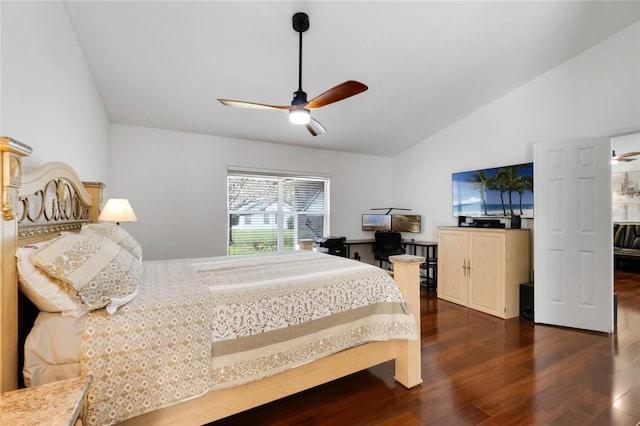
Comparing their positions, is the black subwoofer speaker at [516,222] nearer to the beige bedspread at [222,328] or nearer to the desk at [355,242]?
the desk at [355,242]

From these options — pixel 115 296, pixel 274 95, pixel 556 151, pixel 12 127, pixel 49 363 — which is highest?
pixel 274 95

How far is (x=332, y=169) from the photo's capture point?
5.17 meters

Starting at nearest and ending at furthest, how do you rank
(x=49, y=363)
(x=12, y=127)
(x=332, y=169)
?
(x=49, y=363) < (x=12, y=127) < (x=332, y=169)

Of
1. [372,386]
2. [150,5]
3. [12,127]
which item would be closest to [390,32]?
[150,5]

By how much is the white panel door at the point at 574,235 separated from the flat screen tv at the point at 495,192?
0.31m

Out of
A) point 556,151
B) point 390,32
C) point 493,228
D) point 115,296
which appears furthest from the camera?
point 493,228

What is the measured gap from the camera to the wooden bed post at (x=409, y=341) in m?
2.00

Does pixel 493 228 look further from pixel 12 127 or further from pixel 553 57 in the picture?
pixel 12 127

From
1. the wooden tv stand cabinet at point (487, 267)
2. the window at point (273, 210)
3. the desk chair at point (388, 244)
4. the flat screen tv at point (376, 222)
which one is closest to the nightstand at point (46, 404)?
the window at point (273, 210)

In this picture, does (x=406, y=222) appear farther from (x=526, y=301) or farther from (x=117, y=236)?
(x=117, y=236)

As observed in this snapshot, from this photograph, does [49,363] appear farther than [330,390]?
No

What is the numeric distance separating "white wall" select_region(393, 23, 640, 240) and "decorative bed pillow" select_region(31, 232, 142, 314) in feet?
14.1

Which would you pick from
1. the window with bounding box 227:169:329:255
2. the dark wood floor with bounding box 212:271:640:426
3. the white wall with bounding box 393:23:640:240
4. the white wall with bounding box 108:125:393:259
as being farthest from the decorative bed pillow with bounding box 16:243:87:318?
the white wall with bounding box 393:23:640:240

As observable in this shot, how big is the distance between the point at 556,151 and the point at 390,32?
231cm
